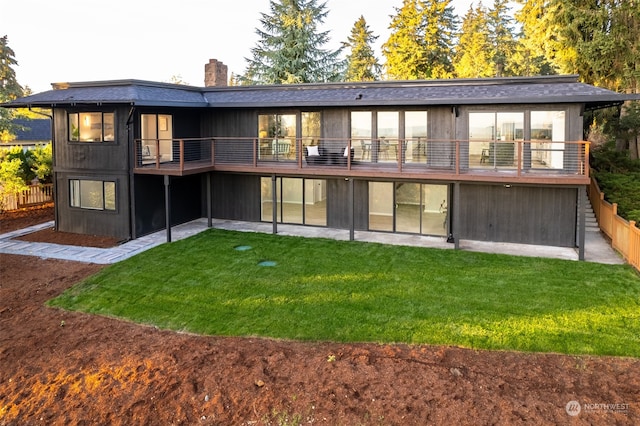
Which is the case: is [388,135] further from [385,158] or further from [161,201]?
[161,201]

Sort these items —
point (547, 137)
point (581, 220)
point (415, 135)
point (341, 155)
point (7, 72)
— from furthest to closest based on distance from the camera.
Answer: point (7, 72) → point (341, 155) → point (415, 135) → point (547, 137) → point (581, 220)

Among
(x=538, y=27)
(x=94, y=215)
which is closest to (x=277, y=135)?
(x=94, y=215)

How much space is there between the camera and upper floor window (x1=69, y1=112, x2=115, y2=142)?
15.8 m

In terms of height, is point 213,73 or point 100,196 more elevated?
point 213,73

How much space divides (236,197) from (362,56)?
31.1 metres

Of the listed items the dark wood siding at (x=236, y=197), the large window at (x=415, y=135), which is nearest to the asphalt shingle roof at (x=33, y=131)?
the dark wood siding at (x=236, y=197)

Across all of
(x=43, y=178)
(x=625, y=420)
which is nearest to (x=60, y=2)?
(x=43, y=178)

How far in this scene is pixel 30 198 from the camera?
811 inches

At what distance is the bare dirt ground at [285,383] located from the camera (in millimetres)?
6332

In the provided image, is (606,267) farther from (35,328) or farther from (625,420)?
(35,328)

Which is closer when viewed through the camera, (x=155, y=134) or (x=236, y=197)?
(x=155, y=134)

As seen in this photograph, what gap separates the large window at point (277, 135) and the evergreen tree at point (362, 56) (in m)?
29.0

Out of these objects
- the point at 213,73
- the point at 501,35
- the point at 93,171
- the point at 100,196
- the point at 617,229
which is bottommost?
the point at 617,229

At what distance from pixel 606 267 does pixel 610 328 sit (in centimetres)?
417
